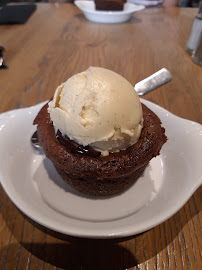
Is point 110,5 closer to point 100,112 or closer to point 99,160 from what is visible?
point 100,112

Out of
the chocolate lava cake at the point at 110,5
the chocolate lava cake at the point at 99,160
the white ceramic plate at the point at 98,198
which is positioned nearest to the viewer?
the white ceramic plate at the point at 98,198

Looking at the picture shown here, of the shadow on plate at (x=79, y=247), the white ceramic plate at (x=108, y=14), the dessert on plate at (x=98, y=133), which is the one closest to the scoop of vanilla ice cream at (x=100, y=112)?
the dessert on plate at (x=98, y=133)

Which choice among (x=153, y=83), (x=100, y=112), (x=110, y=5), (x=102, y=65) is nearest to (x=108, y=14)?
(x=110, y=5)

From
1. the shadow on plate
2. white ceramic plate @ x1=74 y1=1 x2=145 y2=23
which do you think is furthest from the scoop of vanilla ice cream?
white ceramic plate @ x1=74 y1=1 x2=145 y2=23

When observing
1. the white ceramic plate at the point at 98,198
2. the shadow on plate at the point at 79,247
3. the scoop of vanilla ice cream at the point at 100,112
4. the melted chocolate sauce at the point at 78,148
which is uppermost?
the scoop of vanilla ice cream at the point at 100,112

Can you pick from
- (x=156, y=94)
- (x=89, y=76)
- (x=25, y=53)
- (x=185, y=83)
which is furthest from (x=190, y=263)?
(x=25, y=53)

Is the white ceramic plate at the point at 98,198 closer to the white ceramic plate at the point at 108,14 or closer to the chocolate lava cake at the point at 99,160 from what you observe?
the chocolate lava cake at the point at 99,160
